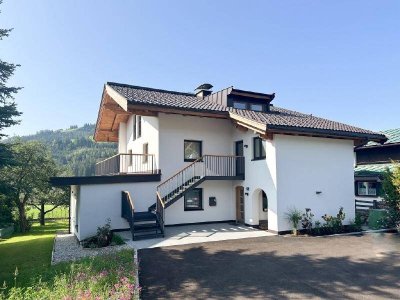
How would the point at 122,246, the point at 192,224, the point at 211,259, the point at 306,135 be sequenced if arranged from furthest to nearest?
1. the point at 192,224
2. the point at 306,135
3. the point at 122,246
4. the point at 211,259

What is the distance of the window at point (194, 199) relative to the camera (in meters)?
17.2

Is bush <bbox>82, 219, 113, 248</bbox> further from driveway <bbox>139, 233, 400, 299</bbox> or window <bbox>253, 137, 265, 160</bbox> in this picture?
window <bbox>253, 137, 265, 160</bbox>

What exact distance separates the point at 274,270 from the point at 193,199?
927cm

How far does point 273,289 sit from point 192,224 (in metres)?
10.2

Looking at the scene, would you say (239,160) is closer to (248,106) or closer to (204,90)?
(248,106)

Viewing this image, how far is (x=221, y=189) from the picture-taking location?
58.9 ft

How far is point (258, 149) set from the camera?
1597 centimetres

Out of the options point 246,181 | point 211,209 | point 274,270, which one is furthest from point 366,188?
point 274,270

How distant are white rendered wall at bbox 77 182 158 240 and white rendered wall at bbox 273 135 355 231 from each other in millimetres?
7423

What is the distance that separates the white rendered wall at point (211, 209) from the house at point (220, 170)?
2.4 inches

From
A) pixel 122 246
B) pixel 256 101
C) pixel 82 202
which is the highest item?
pixel 256 101

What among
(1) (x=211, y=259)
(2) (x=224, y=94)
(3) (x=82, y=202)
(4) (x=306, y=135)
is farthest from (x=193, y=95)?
(1) (x=211, y=259)

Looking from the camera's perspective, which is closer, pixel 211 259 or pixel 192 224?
pixel 211 259

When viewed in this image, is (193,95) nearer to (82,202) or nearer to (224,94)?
(224,94)
